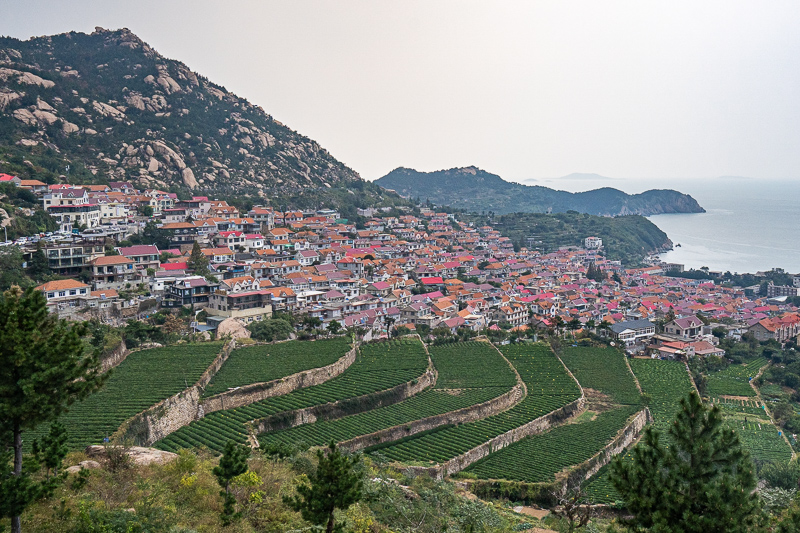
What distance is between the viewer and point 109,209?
5197cm

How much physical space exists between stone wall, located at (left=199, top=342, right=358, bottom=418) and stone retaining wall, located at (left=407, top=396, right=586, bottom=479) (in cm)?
809

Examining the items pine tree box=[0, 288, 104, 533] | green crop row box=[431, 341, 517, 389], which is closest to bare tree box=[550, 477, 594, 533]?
green crop row box=[431, 341, 517, 389]

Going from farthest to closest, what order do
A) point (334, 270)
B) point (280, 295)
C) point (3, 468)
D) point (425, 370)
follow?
point (334, 270) → point (280, 295) → point (425, 370) → point (3, 468)

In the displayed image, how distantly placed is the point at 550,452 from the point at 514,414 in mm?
4267

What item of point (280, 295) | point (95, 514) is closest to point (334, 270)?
point (280, 295)

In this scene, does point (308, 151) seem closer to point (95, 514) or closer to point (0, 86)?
point (0, 86)

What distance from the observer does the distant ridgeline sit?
105688 millimetres

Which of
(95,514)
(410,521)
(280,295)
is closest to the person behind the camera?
(95,514)

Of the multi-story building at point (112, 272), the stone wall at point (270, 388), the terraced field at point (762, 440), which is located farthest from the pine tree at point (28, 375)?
the multi-story building at point (112, 272)

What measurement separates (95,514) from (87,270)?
107 feet

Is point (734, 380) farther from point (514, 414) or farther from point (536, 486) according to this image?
point (536, 486)

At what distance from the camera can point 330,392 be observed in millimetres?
29172

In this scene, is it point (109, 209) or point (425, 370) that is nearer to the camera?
point (425, 370)

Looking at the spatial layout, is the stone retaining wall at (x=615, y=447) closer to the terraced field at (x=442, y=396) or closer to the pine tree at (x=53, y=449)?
the terraced field at (x=442, y=396)
